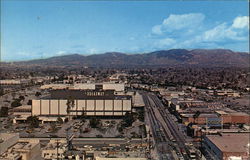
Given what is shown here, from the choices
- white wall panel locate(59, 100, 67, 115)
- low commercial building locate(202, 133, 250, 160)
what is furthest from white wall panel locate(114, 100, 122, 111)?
low commercial building locate(202, 133, 250, 160)

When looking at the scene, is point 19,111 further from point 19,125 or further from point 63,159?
point 63,159

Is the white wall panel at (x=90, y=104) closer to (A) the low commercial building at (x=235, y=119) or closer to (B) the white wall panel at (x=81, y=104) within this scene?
(B) the white wall panel at (x=81, y=104)

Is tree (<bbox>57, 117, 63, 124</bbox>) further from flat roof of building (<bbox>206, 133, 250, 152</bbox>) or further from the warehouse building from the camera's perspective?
flat roof of building (<bbox>206, 133, 250, 152</bbox>)

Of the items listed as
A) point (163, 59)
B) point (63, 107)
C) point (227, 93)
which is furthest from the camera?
point (163, 59)

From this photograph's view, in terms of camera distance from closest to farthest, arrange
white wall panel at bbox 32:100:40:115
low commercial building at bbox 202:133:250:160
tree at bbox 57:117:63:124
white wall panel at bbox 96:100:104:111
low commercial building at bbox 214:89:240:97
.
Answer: low commercial building at bbox 202:133:250:160 < tree at bbox 57:117:63:124 < white wall panel at bbox 32:100:40:115 < white wall panel at bbox 96:100:104:111 < low commercial building at bbox 214:89:240:97

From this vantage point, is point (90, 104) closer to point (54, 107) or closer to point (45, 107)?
point (54, 107)

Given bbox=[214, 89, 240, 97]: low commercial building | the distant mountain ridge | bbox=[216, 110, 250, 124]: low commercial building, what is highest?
the distant mountain ridge

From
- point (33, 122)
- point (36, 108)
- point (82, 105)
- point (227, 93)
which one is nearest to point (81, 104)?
point (82, 105)

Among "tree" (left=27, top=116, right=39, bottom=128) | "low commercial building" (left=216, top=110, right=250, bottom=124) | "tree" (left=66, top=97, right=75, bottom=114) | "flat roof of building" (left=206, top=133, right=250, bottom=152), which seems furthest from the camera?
"tree" (left=66, top=97, right=75, bottom=114)
